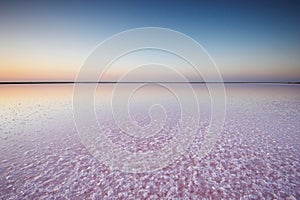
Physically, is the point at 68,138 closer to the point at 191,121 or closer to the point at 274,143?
the point at 191,121

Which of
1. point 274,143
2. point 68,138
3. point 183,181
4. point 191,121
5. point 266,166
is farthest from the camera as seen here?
point 191,121

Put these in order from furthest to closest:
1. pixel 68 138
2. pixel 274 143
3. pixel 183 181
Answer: pixel 68 138 < pixel 274 143 < pixel 183 181

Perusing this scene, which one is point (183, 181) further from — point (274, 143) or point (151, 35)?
point (151, 35)

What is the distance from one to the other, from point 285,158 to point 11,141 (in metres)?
12.6

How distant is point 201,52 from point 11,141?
34.1 feet

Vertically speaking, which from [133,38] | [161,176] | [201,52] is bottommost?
[161,176]

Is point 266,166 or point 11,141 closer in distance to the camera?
point 266,166

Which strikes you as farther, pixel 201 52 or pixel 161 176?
pixel 201 52

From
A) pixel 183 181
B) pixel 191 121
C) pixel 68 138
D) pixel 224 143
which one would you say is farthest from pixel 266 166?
pixel 68 138

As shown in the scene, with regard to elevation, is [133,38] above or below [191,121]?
above

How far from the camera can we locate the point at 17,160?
7371 mm

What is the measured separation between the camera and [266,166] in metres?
6.82

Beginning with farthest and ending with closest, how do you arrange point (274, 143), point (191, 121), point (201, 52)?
point (191, 121) < point (274, 143) < point (201, 52)

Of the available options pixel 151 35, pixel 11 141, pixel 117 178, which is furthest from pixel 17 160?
pixel 151 35
